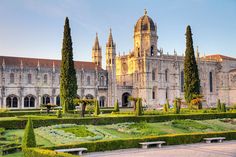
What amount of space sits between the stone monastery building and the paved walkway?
134 feet

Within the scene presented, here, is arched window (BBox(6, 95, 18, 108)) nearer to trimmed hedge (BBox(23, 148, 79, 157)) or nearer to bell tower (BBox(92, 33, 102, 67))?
bell tower (BBox(92, 33, 102, 67))

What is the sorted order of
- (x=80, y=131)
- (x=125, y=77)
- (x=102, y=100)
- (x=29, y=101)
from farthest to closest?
(x=125, y=77)
(x=102, y=100)
(x=29, y=101)
(x=80, y=131)

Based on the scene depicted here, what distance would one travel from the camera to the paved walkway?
18.8m

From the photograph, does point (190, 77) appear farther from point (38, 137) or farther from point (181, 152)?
point (38, 137)


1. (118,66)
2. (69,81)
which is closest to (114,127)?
(69,81)

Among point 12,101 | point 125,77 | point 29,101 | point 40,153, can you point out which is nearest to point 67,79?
point 12,101

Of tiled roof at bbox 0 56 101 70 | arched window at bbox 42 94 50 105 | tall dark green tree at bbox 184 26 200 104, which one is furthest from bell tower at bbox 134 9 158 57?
tall dark green tree at bbox 184 26 200 104

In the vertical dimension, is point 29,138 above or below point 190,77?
below

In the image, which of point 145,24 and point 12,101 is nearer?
point 12,101

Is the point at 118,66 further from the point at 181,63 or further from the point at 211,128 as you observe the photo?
the point at 211,128

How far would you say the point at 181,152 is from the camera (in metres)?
19.7

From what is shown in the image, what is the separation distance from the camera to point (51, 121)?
25.9 meters

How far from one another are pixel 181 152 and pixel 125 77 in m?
57.1

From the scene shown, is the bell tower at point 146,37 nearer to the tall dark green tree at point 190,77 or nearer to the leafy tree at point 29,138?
the tall dark green tree at point 190,77
